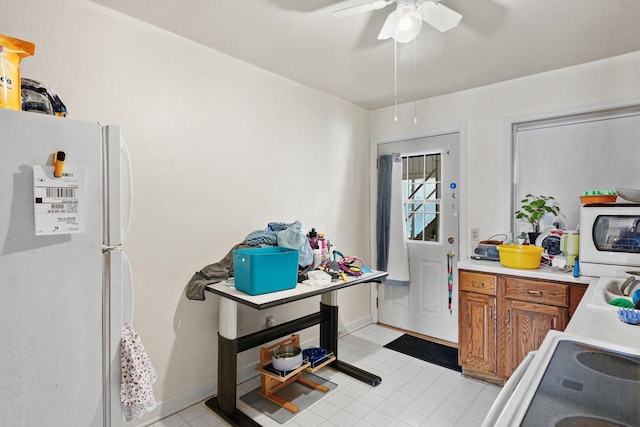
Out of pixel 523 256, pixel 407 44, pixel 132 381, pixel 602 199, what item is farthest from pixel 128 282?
pixel 602 199

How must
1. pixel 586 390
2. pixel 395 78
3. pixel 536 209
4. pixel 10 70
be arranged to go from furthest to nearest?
1. pixel 395 78
2. pixel 536 209
3. pixel 10 70
4. pixel 586 390

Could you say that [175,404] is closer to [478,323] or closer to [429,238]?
[478,323]

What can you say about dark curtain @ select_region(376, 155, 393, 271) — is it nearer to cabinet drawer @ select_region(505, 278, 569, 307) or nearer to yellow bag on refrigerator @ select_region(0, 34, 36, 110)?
cabinet drawer @ select_region(505, 278, 569, 307)

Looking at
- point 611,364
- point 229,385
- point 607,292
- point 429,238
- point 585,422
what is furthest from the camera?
point 429,238

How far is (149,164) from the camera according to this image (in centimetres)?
210

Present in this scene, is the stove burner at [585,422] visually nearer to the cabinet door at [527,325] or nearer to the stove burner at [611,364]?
the stove burner at [611,364]

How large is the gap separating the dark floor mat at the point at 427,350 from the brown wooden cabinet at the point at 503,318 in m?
0.27

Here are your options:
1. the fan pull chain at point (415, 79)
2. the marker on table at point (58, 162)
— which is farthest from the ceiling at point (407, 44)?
the marker on table at point (58, 162)

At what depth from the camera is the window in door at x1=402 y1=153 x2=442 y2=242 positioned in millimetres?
3453

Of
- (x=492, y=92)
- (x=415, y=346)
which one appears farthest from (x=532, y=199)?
(x=415, y=346)

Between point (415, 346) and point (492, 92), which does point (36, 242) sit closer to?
point (415, 346)

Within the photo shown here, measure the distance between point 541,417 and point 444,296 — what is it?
9.12 feet

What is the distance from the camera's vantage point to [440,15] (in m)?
1.71

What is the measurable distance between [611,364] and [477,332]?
1746mm
